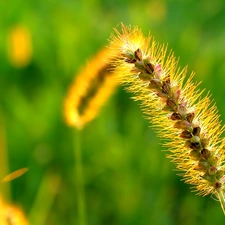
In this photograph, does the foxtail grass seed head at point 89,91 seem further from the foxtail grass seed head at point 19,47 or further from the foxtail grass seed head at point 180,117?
the foxtail grass seed head at point 19,47

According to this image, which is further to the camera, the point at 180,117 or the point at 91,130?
the point at 91,130

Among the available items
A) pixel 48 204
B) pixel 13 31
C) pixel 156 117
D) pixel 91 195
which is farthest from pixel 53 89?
pixel 156 117

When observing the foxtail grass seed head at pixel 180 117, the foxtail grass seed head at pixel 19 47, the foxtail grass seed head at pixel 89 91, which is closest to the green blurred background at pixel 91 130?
the foxtail grass seed head at pixel 19 47

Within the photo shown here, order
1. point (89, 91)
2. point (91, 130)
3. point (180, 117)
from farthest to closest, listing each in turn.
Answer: point (91, 130), point (89, 91), point (180, 117)

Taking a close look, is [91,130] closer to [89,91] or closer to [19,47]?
[19,47]

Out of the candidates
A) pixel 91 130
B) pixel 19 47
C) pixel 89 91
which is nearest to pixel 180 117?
pixel 89 91
